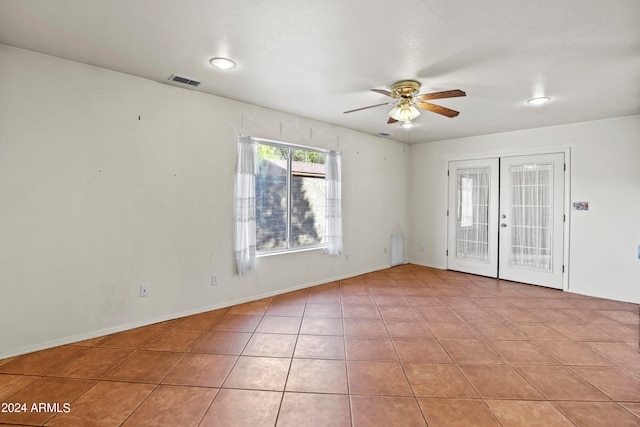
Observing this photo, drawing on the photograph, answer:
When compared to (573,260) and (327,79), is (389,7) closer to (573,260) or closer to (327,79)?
(327,79)

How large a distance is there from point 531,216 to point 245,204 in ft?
15.2

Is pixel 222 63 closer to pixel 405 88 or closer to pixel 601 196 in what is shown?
pixel 405 88

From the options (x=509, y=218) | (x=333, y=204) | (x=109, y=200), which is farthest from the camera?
(x=509, y=218)

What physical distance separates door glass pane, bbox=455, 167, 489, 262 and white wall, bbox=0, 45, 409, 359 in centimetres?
365

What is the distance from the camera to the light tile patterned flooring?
190 centimetres

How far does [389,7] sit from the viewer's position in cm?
197

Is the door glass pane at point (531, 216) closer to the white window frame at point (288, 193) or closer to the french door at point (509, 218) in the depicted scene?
the french door at point (509, 218)

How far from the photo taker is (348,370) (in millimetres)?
2396

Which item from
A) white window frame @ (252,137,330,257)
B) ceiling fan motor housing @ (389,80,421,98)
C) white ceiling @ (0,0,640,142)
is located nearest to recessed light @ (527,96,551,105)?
white ceiling @ (0,0,640,142)

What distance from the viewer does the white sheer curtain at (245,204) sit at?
12.4ft

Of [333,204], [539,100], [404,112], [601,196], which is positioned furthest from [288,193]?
[601,196]

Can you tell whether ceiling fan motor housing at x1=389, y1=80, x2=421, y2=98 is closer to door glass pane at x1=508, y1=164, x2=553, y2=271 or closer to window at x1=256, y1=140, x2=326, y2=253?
window at x1=256, y1=140, x2=326, y2=253

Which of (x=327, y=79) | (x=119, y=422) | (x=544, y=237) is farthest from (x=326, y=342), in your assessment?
(x=544, y=237)

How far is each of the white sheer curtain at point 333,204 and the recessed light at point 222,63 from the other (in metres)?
2.25
